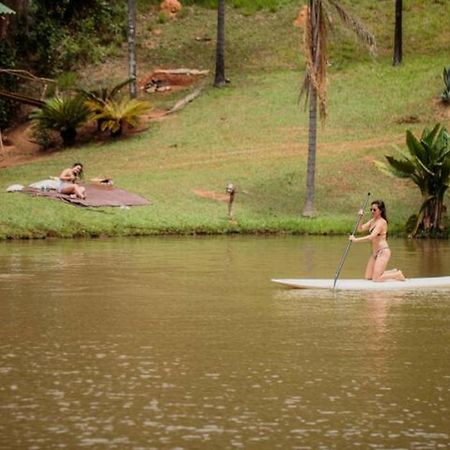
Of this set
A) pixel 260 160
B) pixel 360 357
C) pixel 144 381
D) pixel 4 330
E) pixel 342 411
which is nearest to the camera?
pixel 342 411

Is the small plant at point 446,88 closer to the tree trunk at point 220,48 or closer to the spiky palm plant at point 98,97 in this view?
the tree trunk at point 220,48

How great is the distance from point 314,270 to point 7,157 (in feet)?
66.8

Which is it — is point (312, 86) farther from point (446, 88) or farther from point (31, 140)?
point (31, 140)

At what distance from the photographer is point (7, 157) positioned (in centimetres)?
4112

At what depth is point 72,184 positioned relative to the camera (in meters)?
31.2

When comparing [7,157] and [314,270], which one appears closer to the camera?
[314,270]

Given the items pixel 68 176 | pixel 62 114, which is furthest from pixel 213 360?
pixel 62 114

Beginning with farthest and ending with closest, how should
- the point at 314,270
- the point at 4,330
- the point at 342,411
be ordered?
the point at 314,270
the point at 4,330
the point at 342,411

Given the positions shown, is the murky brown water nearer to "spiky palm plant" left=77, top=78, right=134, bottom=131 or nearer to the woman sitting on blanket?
the woman sitting on blanket

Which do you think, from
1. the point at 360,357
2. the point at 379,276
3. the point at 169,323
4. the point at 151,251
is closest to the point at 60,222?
the point at 151,251

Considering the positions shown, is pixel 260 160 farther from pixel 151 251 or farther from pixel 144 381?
pixel 144 381

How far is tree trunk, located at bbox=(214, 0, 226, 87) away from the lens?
45.4 m

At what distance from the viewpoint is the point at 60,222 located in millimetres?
29266

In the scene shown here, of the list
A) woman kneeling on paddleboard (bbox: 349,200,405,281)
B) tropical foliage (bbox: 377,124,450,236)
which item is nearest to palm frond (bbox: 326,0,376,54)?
tropical foliage (bbox: 377,124,450,236)
